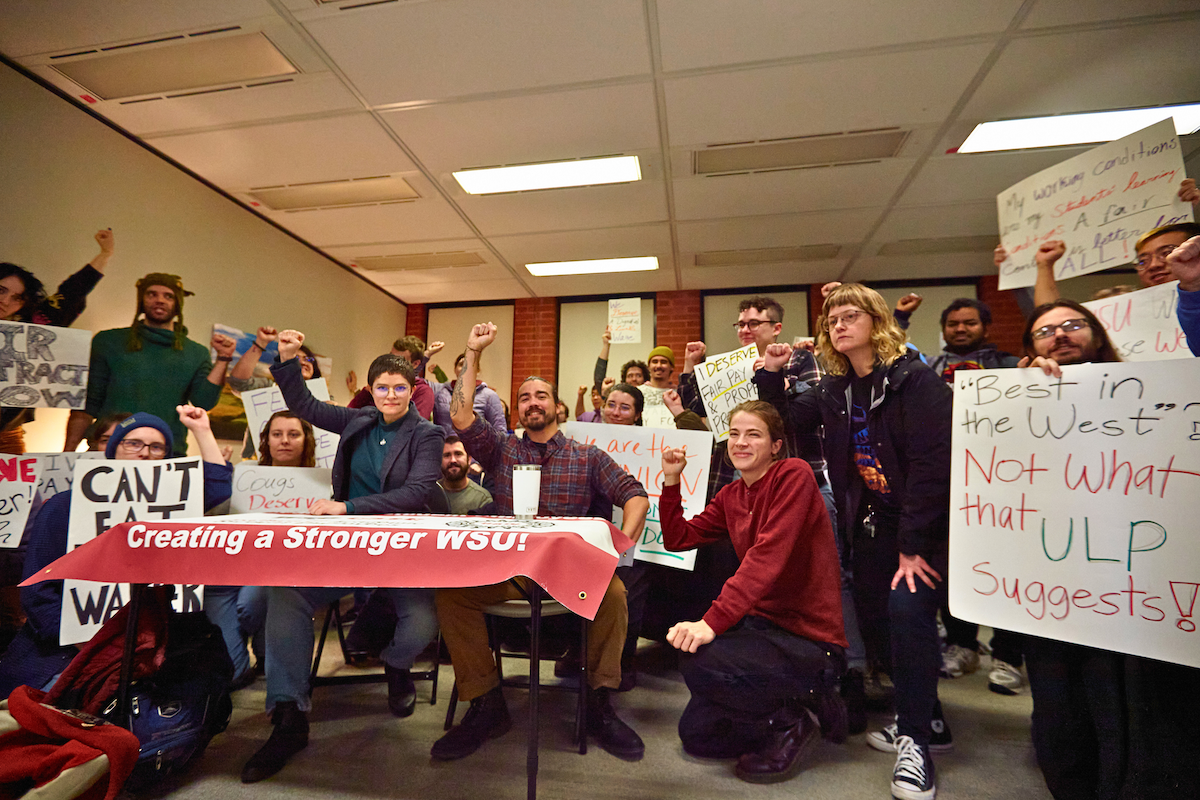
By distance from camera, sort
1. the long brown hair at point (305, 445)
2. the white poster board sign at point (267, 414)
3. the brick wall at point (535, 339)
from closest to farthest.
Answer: the long brown hair at point (305, 445)
the white poster board sign at point (267, 414)
the brick wall at point (535, 339)

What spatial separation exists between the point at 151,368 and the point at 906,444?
3557 mm

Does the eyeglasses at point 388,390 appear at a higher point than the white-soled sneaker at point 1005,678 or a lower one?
higher

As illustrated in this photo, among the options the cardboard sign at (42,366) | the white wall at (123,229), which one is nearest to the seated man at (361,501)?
the cardboard sign at (42,366)

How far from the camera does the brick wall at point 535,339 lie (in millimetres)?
6387

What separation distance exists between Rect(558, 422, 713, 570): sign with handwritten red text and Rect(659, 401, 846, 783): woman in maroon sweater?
0.50 meters

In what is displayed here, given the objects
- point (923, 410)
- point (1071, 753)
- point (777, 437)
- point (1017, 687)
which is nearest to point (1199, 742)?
point (1071, 753)

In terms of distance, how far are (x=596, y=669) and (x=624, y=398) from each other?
1.43 m

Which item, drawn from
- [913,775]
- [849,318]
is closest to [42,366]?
[849,318]

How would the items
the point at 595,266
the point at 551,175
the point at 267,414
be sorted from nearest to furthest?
the point at 267,414 → the point at 551,175 → the point at 595,266

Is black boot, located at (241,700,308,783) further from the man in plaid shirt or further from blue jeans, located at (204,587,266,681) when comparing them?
blue jeans, located at (204,587,266,681)

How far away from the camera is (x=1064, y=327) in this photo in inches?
62.9

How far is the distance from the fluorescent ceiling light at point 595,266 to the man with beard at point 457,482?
300 cm

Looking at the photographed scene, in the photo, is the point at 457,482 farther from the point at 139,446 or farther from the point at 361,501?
the point at 139,446

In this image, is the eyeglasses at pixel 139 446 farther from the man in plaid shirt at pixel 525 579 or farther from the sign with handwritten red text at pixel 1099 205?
the sign with handwritten red text at pixel 1099 205
